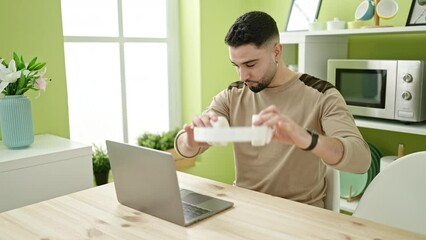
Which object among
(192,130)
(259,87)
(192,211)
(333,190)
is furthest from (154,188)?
(333,190)

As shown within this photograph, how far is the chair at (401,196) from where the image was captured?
1368 mm

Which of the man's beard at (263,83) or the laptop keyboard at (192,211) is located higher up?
the man's beard at (263,83)

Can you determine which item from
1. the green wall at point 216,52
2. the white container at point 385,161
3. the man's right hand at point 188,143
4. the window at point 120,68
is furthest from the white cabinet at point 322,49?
the man's right hand at point 188,143

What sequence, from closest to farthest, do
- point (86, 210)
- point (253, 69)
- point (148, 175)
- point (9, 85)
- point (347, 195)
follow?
point (148, 175)
point (86, 210)
point (253, 69)
point (9, 85)
point (347, 195)

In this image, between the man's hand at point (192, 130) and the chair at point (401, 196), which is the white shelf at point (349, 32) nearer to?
the chair at point (401, 196)

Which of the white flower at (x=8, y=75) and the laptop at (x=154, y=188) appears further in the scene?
the white flower at (x=8, y=75)

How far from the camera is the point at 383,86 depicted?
2332 mm

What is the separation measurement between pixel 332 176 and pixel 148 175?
76 cm

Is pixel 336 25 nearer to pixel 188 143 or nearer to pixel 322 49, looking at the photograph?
pixel 322 49

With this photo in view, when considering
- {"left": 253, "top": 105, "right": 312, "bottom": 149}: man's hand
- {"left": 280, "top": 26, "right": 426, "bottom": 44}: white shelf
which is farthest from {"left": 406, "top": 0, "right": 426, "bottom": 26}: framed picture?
{"left": 253, "top": 105, "right": 312, "bottom": 149}: man's hand

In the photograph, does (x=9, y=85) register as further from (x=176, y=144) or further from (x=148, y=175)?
(x=148, y=175)

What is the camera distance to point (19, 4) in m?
2.20

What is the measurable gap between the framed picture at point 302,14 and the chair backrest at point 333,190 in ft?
4.96

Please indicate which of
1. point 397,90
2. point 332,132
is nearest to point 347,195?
point 397,90
